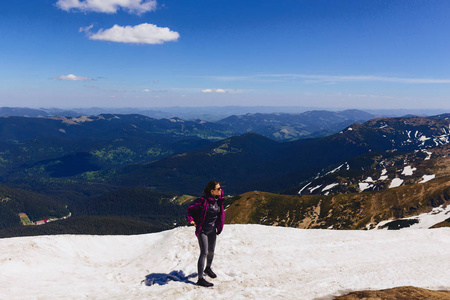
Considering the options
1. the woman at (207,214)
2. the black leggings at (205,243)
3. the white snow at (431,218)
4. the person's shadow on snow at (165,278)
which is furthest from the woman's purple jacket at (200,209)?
the white snow at (431,218)

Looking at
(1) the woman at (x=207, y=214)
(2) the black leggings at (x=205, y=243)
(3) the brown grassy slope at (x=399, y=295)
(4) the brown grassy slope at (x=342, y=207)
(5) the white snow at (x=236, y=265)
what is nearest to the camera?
(3) the brown grassy slope at (x=399, y=295)

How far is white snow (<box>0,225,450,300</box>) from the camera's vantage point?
15.7 metres

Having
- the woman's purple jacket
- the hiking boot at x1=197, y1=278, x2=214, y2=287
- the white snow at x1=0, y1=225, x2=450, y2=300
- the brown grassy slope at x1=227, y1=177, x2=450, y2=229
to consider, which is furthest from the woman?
the brown grassy slope at x1=227, y1=177, x2=450, y2=229

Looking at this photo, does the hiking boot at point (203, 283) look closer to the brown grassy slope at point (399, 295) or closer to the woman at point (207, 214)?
the woman at point (207, 214)

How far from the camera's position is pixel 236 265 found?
20.2 metres

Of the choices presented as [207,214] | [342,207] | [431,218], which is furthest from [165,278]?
[342,207]

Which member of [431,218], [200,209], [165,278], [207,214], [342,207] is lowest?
[342,207]

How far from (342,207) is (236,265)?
15506 cm

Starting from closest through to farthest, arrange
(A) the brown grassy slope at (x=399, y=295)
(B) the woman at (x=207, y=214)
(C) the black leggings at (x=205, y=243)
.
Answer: (A) the brown grassy slope at (x=399, y=295) → (B) the woman at (x=207, y=214) → (C) the black leggings at (x=205, y=243)

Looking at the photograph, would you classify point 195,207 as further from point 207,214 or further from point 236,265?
point 236,265

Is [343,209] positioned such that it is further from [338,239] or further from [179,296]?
[179,296]

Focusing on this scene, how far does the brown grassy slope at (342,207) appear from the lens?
135500 millimetres

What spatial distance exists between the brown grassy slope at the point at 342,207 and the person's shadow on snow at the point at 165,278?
133208 millimetres

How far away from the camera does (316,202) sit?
17225cm
